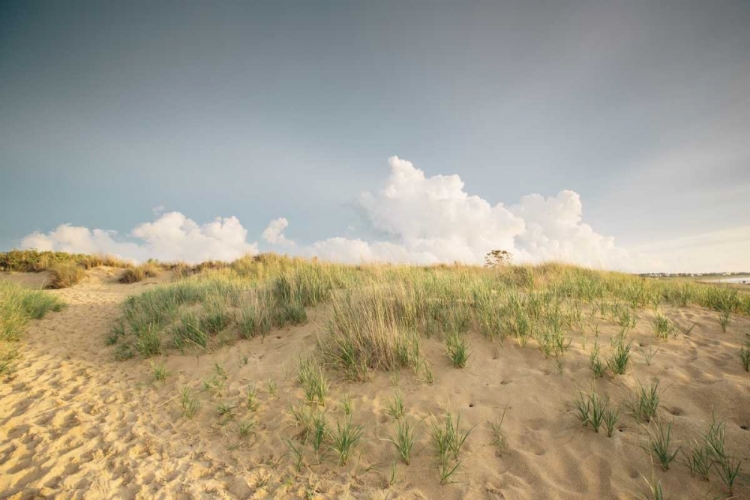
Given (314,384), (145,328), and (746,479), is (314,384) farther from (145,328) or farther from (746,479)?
(145,328)

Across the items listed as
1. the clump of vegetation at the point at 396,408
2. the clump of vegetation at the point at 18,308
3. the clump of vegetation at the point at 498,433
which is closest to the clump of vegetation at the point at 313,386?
the clump of vegetation at the point at 396,408

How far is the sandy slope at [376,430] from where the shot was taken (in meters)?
3.14

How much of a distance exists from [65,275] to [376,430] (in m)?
21.9

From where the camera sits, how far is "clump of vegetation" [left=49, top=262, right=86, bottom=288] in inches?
687

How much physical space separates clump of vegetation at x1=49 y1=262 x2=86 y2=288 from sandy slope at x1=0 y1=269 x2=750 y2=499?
15.1m

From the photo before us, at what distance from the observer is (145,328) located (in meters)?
7.77

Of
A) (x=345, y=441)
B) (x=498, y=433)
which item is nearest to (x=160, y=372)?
(x=345, y=441)

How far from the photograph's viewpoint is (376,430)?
3852 millimetres

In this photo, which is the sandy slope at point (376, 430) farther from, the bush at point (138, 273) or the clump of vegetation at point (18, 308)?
the bush at point (138, 273)

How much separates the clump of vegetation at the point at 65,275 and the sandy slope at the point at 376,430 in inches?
593

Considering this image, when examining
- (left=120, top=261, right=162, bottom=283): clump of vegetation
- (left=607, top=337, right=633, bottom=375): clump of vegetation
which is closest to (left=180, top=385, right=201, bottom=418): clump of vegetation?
(left=607, top=337, right=633, bottom=375): clump of vegetation

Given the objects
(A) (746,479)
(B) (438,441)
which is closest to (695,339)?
(A) (746,479)

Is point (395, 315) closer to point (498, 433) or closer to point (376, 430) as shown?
point (376, 430)

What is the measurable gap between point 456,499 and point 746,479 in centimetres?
241
